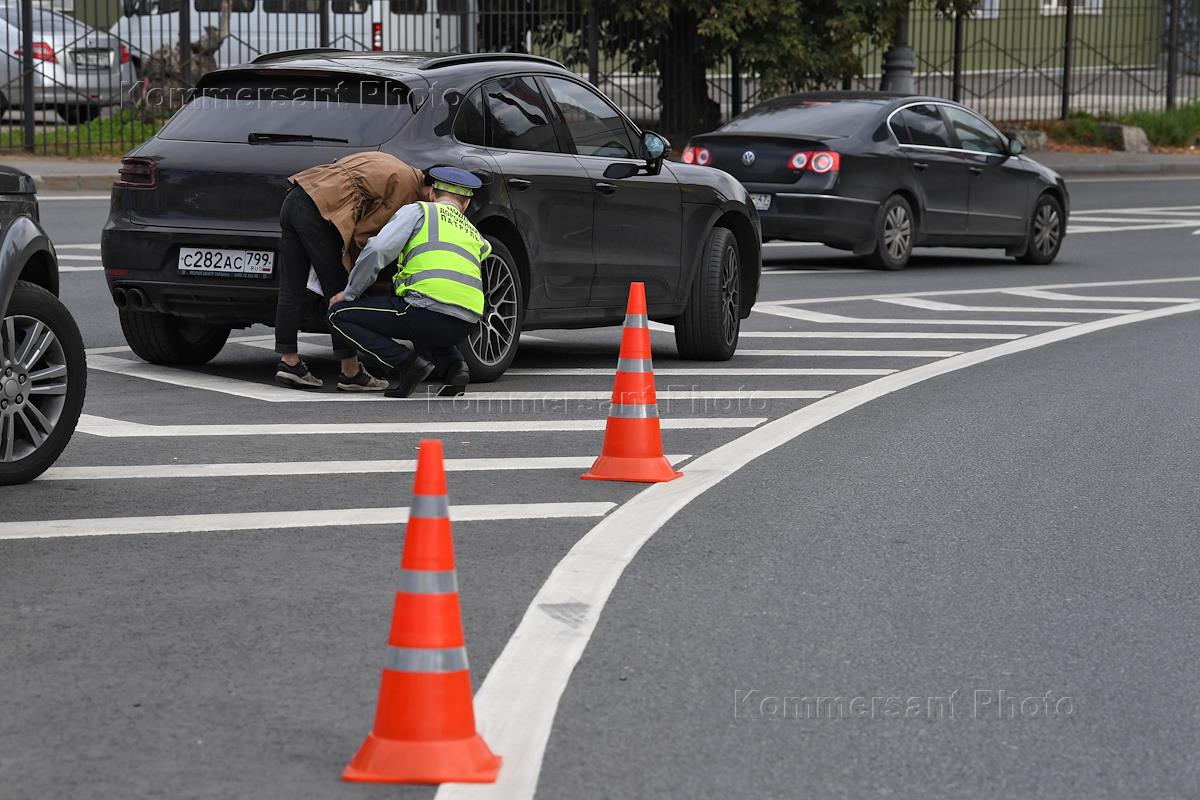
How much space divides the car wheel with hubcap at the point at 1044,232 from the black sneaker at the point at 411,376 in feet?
33.8

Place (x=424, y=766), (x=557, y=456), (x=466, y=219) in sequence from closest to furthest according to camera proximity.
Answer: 1. (x=424, y=766)
2. (x=557, y=456)
3. (x=466, y=219)

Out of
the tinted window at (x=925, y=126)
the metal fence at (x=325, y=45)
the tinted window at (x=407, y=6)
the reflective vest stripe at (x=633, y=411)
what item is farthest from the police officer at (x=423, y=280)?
the tinted window at (x=407, y=6)

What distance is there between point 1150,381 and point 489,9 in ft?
63.0

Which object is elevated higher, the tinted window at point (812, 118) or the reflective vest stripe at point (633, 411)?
the tinted window at point (812, 118)

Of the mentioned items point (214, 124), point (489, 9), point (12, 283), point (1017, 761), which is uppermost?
point (489, 9)

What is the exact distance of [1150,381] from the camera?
35.4ft

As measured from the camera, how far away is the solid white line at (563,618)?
4.29 m

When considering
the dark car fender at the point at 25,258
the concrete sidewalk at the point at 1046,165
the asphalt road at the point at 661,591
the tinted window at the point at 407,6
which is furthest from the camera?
the tinted window at the point at 407,6

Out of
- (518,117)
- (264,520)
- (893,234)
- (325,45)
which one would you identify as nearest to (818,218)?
(893,234)

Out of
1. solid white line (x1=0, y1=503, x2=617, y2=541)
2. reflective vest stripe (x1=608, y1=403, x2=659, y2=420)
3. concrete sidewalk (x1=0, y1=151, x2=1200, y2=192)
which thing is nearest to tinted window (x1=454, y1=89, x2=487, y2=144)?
reflective vest stripe (x1=608, y1=403, x2=659, y2=420)

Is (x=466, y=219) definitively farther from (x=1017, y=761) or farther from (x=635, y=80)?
(x=635, y=80)

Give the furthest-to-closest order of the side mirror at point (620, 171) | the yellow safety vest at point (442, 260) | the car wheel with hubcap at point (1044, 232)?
1. the car wheel with hubcap at point (1044, 232)
2. the side mirror at point (620, 171)
3. the yellow safety vest at point (442, 260)

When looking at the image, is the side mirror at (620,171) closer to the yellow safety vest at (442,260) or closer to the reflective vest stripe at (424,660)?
the yellow safety vest at (442,260)

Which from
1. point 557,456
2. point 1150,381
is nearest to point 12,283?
point 557,456
